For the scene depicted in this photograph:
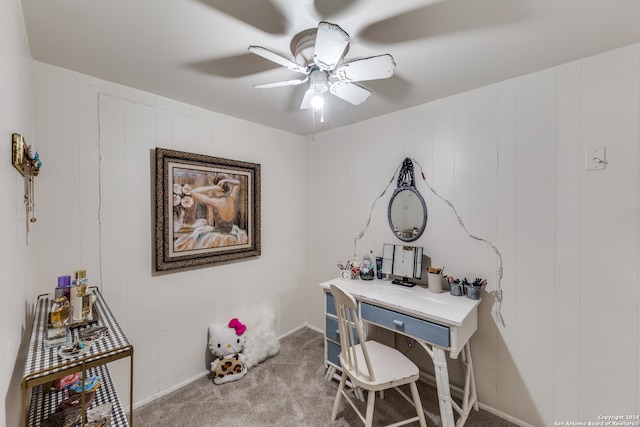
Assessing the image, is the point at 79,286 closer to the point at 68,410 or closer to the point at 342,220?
the point at 68,410

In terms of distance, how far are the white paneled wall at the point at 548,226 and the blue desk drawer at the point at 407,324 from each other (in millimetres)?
574

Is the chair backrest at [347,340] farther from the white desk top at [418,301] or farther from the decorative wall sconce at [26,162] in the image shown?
the decorative wall sconce at [26,162]

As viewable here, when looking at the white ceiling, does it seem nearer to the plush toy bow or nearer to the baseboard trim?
the plush toy bow

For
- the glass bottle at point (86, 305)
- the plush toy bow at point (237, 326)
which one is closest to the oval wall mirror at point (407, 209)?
the plush toy bow at point (237, 326)

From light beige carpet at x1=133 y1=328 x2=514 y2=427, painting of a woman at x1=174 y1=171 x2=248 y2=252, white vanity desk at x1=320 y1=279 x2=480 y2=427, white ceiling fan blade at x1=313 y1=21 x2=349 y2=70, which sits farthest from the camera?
painting of a woman at x1=174 y1=171 x2=248 y2=252

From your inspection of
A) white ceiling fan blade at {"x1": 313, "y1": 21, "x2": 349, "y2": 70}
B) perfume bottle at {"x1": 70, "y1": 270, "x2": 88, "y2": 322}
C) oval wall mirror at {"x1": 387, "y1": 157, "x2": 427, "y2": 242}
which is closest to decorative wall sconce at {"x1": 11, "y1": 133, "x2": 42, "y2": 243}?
perfume bottle at {"x1": 70, "y1": 270, "x2": 88, "y2": 322}

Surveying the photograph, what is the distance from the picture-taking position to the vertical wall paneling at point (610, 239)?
149 centimetres

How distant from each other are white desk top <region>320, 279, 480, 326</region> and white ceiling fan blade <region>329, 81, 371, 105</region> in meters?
1.40

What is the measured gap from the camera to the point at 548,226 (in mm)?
1732

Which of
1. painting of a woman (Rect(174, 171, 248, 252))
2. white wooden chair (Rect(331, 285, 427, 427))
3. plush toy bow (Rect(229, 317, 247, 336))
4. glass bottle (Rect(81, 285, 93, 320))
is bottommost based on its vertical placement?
plush toy bow (Rect(229, 317, 247, 336))

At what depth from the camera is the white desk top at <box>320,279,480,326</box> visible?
1.66m

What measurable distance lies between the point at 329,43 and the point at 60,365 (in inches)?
62.6

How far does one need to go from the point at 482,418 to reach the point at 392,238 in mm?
1432

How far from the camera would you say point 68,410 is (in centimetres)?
118
